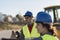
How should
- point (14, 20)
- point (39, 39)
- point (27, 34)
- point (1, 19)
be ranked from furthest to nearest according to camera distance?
point (14, 20) → point (1, 19) → point (27, 34) → point (39, 39)

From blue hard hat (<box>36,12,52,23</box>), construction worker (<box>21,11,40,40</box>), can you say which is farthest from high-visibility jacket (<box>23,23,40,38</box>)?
blue hard hat (<box>36,12,52,23</box>)

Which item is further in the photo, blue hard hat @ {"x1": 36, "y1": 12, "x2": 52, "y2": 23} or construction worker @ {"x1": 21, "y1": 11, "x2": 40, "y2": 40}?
construction worker @ {"x1": 21, "y1": 11, "x2": 40, "y2": 40}

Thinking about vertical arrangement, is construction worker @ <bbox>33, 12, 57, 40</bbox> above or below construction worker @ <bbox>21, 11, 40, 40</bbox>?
above

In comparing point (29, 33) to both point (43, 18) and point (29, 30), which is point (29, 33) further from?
point (43, 18)

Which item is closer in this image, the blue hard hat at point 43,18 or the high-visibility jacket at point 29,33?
the blue hard hat at point 43,18

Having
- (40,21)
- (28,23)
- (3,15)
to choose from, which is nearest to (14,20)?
(3,15)

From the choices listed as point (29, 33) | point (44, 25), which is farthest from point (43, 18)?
point (29, 33)

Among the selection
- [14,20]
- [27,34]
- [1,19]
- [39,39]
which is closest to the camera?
[39,39]

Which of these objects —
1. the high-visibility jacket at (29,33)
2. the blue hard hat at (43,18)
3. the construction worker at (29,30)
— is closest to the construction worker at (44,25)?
the blue hard hat at (43,18)

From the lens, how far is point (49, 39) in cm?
393

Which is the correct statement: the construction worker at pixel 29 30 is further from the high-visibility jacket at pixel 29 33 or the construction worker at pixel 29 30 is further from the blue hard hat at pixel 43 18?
the blue hard hat at pixel 43 18

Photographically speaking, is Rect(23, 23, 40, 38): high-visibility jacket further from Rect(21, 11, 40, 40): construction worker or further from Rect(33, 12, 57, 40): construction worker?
Rect(33, 12, 57, 40): construction worker

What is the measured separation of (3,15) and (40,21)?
46465 millimetres

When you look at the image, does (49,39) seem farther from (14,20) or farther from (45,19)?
(14,20)
